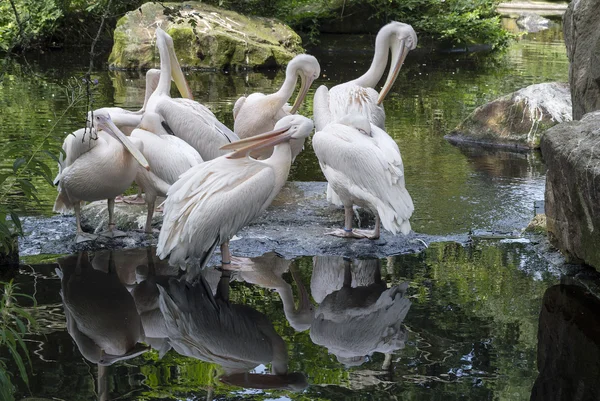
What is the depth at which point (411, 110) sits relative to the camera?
12.7 m

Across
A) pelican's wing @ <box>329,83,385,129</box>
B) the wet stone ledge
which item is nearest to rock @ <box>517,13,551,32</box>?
pelican's wing @ <box>329,83,385,129</box>

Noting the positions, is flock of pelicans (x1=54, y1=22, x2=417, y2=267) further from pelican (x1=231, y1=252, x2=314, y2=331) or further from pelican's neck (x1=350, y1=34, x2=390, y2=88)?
pelican's neck (x1=350, y1=34, x2=390, y2=88)

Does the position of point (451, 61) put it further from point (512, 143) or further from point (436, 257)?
point (436, 257)

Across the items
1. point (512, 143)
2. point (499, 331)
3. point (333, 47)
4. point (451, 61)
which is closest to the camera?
point (499, 331)

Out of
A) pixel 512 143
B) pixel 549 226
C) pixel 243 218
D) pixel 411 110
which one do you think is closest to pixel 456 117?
pixel 411 110

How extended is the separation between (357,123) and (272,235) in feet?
3.25

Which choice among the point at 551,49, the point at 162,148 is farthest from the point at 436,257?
the point at 551,49

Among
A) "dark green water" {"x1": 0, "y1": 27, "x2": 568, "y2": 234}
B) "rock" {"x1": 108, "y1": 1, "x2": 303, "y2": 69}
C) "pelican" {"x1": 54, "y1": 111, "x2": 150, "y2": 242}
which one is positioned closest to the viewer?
"pelican" {"x1": 54, "y1": 111, "x2": 150, "y2": 242}

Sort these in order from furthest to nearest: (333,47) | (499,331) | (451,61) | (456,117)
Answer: (333,47) < (451,61) < (456,117) < (499,331)

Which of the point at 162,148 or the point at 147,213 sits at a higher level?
the point at 162,148

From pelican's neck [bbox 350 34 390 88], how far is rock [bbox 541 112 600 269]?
2.65 m

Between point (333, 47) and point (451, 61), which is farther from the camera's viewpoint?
point (333, 47)

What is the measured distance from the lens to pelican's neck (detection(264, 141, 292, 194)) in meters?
5.57

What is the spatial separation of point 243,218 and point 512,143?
559cm
